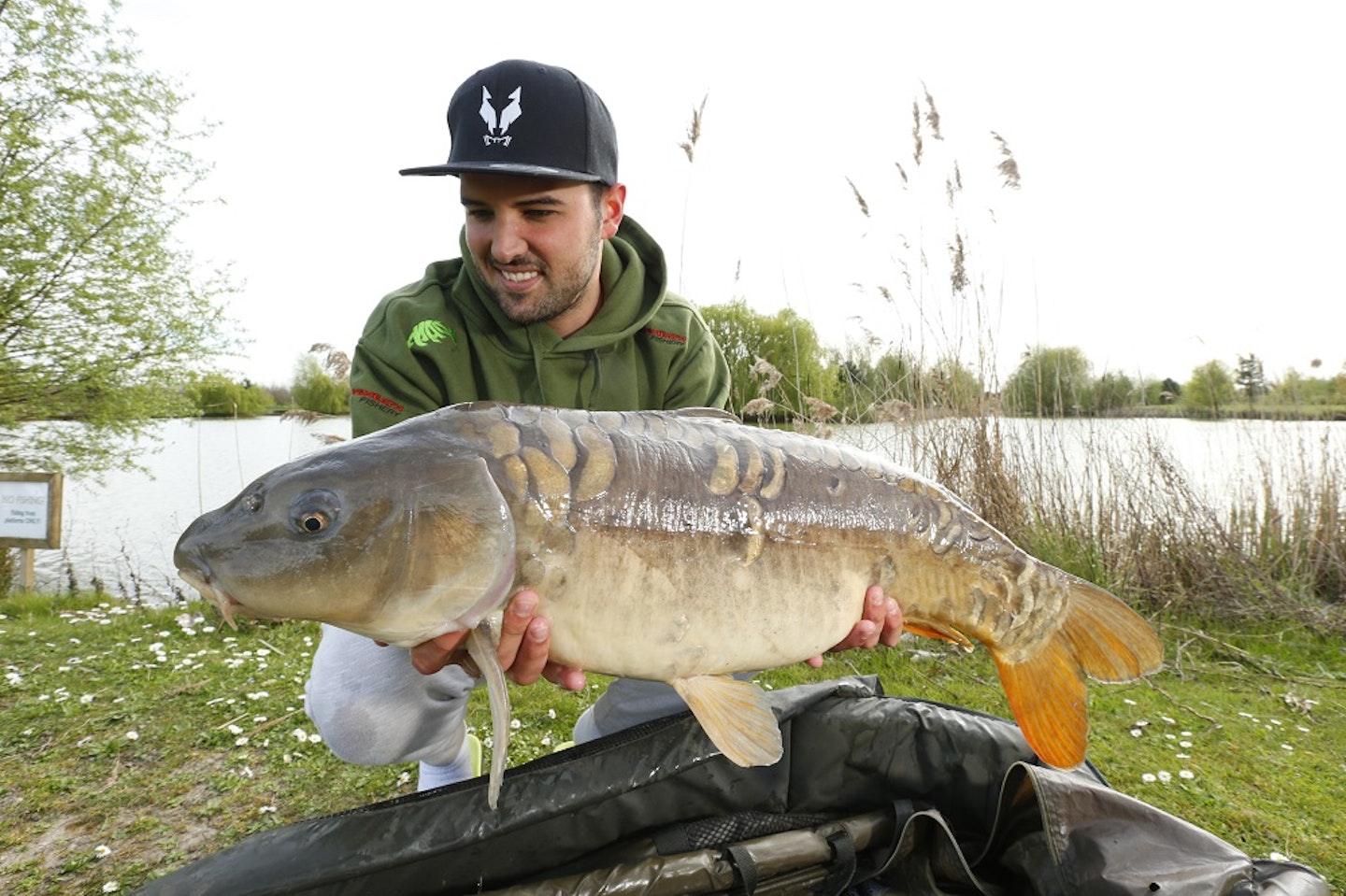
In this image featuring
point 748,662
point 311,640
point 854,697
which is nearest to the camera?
point 748,662

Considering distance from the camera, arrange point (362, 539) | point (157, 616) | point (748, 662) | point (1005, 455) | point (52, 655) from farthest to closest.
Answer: point (1005, 455), point (157, 616), point (52, 655), point (748, 662), point (362, 539)

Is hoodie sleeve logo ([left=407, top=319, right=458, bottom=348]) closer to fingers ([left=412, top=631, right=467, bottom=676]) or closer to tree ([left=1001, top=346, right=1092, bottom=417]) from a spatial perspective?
fingers ([left=412, top=631, right=467, bottom=676])

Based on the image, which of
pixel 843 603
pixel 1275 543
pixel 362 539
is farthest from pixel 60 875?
pixel 1275 543

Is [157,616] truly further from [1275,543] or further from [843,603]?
[1275,543]

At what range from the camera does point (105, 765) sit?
5.68ft

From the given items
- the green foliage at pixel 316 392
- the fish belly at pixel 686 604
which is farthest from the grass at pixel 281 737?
the green foliage at pixel 316 392

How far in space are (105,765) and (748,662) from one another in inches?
58.8

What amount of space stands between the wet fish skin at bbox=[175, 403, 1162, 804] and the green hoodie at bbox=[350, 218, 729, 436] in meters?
0.59

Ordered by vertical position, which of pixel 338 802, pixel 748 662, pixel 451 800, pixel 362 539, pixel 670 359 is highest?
pixel 670 359

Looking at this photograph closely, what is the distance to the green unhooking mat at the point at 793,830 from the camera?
1.17 metres

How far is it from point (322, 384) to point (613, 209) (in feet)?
20.6

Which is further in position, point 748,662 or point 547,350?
point 547,350

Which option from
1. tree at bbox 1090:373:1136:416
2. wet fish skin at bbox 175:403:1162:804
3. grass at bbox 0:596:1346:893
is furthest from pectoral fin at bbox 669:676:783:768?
tree at bbox 1090:373:1136:416

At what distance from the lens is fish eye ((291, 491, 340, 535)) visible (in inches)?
36.6
